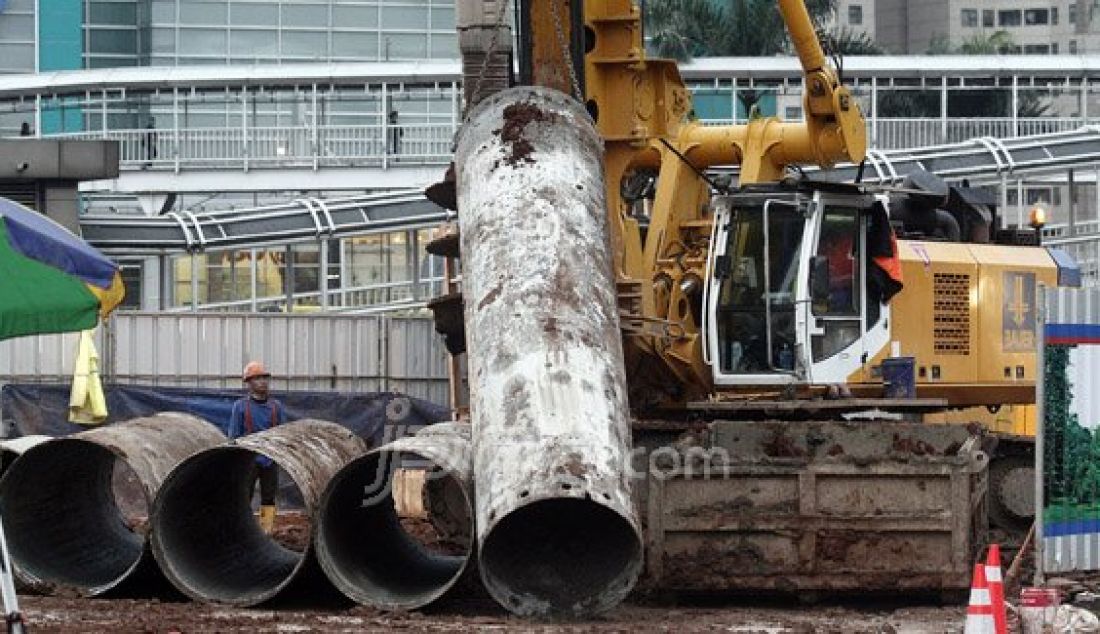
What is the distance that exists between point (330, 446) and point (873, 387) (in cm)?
456

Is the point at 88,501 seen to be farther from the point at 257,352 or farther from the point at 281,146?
the point at 281,146

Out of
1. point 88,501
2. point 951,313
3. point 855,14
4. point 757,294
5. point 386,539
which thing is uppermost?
point 855,14

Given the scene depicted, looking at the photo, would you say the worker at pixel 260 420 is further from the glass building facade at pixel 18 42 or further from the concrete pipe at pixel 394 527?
the glass building facade at pixel 18 42

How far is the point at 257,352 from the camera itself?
32.5 m

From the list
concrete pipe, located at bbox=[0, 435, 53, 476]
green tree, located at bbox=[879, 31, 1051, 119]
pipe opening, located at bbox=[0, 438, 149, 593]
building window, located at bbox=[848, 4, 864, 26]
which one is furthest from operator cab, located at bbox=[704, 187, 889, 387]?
building window, located at bbox=[848, 4, 864, 26]

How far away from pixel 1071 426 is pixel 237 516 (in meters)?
7.03

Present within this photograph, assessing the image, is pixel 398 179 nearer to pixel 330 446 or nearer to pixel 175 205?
pixel 175 205

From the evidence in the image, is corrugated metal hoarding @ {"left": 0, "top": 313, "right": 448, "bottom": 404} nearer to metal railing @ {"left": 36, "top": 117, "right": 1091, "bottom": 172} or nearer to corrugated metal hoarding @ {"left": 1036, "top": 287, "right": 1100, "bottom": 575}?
corrugated metal hoarding @ {"left": 1036, "top": 287, "right": 1100, "bottom": 575}

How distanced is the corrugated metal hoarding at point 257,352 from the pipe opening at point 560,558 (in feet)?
48.2

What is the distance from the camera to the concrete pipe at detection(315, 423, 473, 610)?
17250mm

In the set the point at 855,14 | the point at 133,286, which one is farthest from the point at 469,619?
the point at 855,14

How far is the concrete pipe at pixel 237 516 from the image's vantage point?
18062mm

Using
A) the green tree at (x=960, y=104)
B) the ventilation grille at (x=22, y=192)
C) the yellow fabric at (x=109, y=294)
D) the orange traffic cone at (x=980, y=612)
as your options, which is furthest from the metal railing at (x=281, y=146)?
the orange traffic cone at (x=980, y=612)

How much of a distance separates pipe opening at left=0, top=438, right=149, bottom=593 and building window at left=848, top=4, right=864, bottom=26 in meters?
95.9
